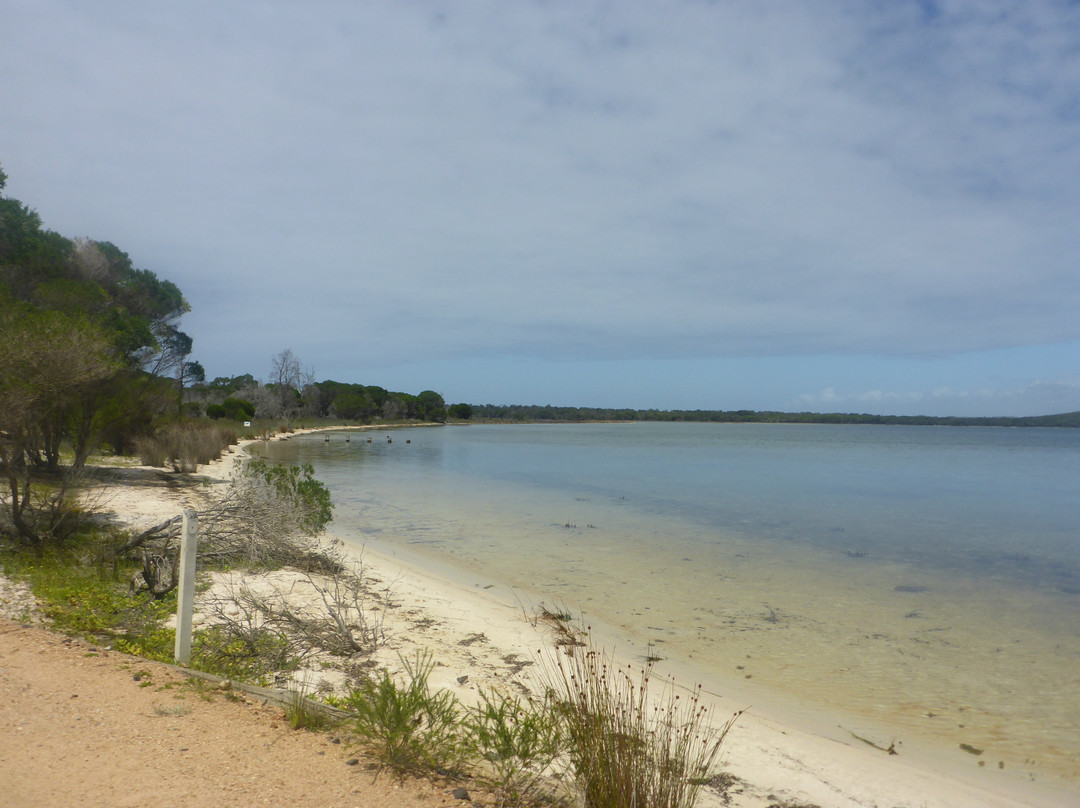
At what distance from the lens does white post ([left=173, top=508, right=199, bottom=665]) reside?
479 cm

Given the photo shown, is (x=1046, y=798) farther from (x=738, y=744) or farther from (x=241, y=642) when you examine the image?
(x=241, y=642)

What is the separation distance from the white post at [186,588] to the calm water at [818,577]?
478 cm

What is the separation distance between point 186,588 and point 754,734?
178 inches

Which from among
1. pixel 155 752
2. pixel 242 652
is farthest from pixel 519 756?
→ pixel 242 652

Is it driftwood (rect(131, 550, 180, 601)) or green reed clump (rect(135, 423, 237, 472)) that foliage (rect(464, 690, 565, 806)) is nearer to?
driftwood (rect(131, 550, 180, 601))

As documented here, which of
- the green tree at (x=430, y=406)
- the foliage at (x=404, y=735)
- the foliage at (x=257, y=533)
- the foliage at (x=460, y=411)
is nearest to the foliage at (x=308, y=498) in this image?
the foliage at (x=257, y=533)

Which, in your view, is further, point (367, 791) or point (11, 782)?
point (367, 791)

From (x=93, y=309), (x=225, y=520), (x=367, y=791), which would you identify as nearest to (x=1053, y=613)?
(x=367, y=791)

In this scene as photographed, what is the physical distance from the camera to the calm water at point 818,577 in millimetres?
6648

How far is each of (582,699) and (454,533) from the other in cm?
1158

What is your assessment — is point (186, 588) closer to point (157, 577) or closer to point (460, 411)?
point (157, 577)

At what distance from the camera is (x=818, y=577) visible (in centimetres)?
1153

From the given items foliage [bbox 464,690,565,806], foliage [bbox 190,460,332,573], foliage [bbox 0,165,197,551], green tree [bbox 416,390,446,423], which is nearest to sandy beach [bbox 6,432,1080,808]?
foliage [bbox 190,460,332,573]

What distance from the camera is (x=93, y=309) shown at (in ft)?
59.5
